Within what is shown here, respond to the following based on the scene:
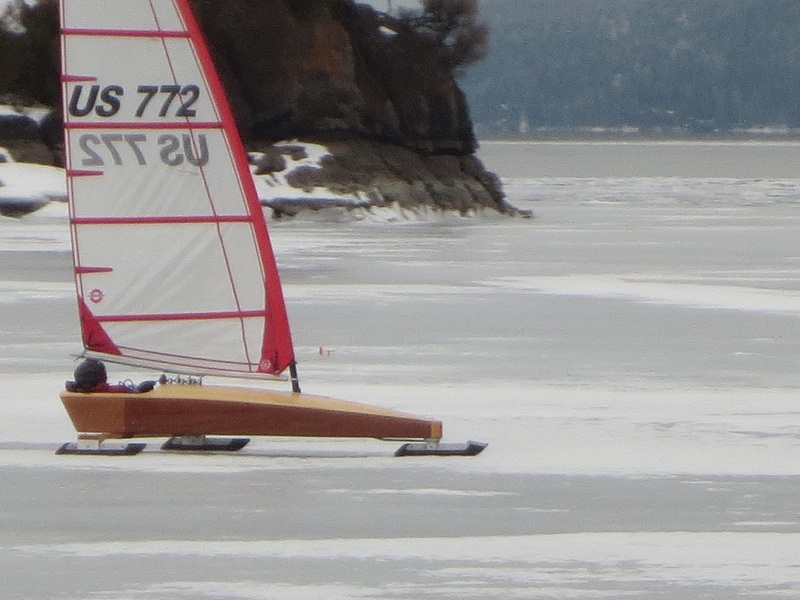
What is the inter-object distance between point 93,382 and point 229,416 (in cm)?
67

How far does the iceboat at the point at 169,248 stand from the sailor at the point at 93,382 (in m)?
0.05

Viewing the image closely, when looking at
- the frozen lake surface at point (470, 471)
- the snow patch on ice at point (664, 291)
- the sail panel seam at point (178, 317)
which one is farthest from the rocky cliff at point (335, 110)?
the sail panel seam at point (178, 317)

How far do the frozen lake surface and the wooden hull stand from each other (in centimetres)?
15

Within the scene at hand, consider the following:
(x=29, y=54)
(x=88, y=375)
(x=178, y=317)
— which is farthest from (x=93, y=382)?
(x=29, y=54)

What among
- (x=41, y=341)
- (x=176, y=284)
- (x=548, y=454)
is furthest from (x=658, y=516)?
(x=41, y=341)

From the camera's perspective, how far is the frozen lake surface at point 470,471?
22.2 ft

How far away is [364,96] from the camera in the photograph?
1693 inches

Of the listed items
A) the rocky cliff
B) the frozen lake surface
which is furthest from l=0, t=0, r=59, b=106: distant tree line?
the frozen lake surface

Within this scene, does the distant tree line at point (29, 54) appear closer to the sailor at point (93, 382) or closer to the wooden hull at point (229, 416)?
the sailor at point (93, 382)

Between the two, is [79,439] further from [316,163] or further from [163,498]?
[316,163]

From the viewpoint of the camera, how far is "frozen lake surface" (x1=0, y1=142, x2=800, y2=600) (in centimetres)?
675

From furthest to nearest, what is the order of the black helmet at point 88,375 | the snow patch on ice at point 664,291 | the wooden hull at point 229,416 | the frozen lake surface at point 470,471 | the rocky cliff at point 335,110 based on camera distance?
the rocky cliff at point 335,110
the snow patch on ice at point 664,291
the black helmet at point 88,375
the wooden hull at point 229,416
the frozen lake surface at point 470,471

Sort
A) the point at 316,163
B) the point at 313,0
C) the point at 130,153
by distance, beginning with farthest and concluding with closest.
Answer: the point at 313,0, the point at 316,163, the point at 130,153

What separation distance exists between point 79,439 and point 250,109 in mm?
32409
